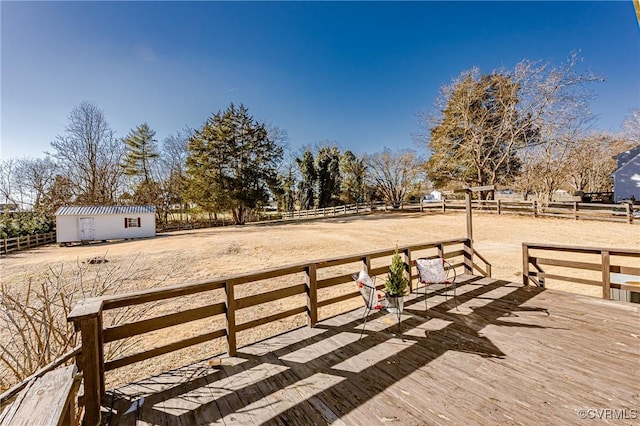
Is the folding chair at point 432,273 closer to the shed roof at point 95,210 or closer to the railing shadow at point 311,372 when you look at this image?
the railing shadow at point 311,372

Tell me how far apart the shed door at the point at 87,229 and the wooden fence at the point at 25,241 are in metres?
2.80

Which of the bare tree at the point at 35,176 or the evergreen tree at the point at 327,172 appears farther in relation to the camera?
the evergreen tree at the point at 327,172

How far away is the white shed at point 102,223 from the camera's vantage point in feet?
51.8

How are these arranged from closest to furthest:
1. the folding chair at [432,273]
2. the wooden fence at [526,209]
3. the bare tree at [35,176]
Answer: the folding chair at [432,273], the wooden fence at [526,209], the bare tree at [35,176]

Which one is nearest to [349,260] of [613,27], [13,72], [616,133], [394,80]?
[13,72]

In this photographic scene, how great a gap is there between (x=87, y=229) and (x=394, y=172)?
25597 mm

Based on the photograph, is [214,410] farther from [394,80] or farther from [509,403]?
[394,80]

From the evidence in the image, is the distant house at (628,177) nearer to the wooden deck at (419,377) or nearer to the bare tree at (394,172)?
the bare tree at (394,172)

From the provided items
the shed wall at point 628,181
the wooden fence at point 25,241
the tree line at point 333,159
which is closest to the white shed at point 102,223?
the wooden fence at point 25,241

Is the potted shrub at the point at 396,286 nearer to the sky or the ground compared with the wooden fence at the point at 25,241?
nearer to the sky

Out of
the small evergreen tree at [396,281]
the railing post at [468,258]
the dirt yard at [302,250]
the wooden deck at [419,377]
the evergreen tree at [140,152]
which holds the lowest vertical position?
the dirt yard at [302,250]

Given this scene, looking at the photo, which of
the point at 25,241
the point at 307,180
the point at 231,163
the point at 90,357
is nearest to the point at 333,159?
the point at 307,180

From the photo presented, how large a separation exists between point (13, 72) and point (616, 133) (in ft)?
129

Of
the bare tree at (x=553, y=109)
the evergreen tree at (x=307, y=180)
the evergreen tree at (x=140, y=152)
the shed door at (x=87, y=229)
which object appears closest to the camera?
the bare tree at (x=553, y=109)
